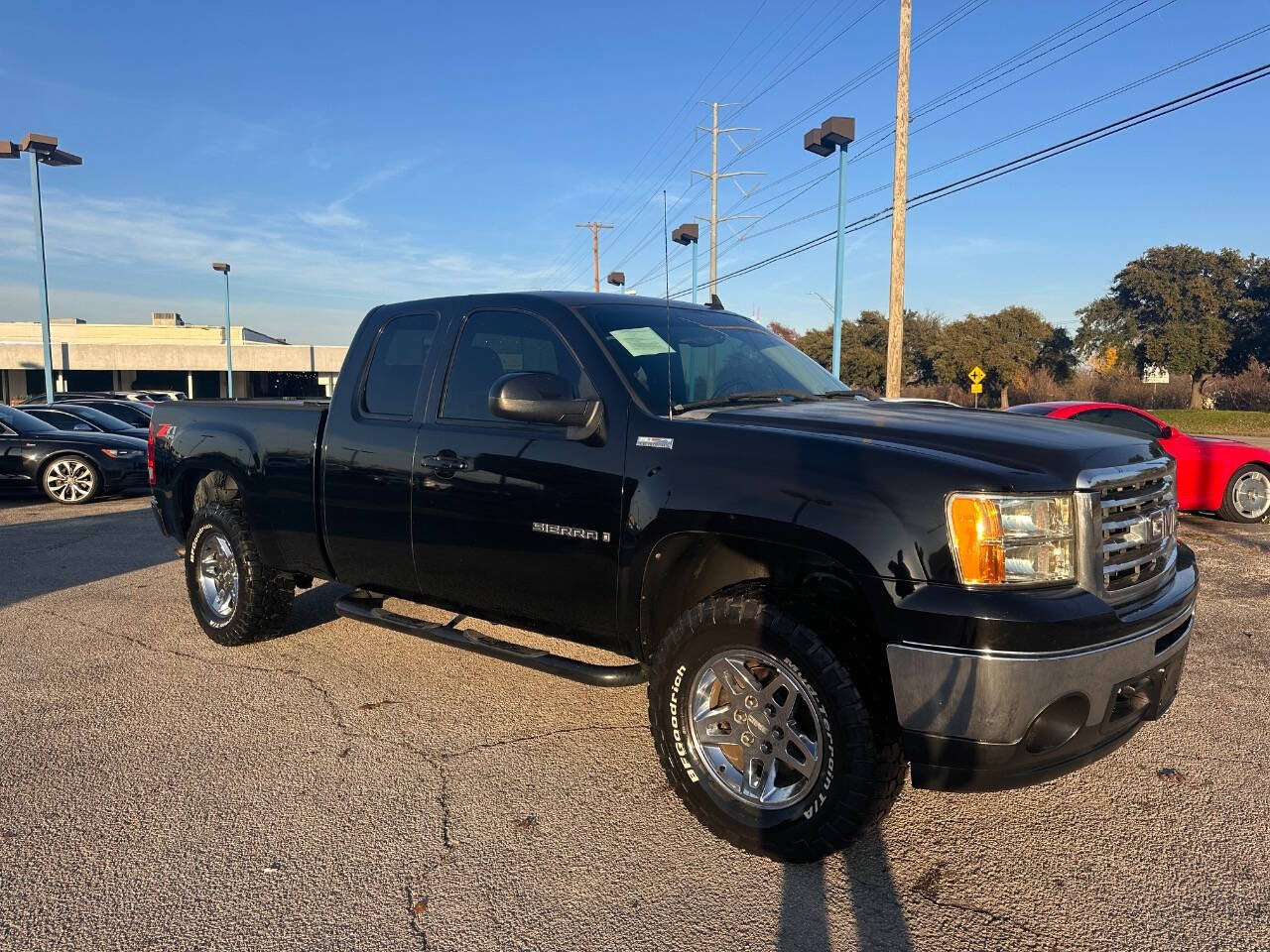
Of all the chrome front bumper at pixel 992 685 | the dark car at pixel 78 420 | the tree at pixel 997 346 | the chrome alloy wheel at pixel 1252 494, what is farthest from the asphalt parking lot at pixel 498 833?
the tree at pixel 997 346

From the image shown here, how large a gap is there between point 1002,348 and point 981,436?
169 feet

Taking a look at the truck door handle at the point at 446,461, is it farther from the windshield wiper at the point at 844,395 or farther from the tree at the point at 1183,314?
the tree at the point at 1183,314

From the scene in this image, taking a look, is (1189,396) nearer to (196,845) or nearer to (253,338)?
(196,845)

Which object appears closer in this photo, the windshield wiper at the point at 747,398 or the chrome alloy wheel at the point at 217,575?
the windshield wiper at the point at 747,398

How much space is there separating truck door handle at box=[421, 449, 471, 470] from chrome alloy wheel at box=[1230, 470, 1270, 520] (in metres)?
9.55

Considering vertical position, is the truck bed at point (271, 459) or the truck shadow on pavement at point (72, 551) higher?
the truck bed at point (271, 459)

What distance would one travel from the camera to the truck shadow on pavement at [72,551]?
7.50 metres

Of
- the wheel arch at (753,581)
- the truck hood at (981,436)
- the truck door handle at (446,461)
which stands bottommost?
the wheel arch at (753,581)

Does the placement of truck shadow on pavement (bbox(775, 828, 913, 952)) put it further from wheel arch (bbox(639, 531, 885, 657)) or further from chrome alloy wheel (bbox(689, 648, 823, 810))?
wheel arch (bbox(639, 531, 885, 657))

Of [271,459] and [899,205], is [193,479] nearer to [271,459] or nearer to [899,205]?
[271,459]

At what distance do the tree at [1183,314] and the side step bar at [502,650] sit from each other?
5435cm

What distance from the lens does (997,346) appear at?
50.6m

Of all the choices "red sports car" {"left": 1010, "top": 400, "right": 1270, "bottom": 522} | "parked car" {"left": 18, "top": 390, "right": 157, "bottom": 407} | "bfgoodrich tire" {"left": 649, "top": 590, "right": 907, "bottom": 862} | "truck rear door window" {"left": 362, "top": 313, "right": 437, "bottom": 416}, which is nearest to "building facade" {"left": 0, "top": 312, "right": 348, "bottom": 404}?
"parked car" {"left": 18, "top": 390, "right": 157, "bottom": 407}

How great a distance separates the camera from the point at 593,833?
333cm
